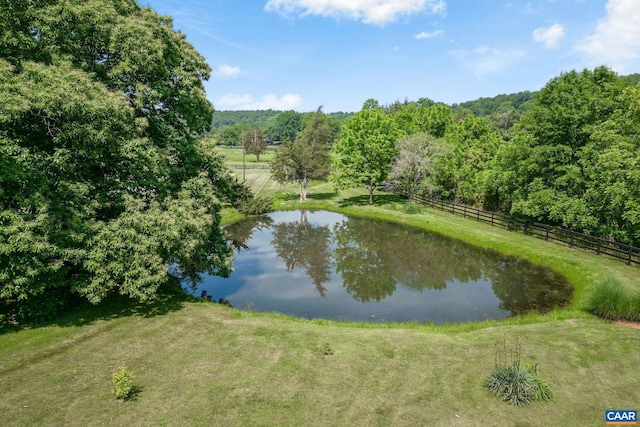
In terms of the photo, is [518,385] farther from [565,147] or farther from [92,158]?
[565,147]

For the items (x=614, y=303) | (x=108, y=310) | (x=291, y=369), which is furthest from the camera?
(x=614, y=303)

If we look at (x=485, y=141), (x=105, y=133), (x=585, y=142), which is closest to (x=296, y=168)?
(x=485, y=141)

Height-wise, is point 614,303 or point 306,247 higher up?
point 614,303

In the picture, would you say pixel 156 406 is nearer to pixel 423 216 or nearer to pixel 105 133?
pixel 105 133

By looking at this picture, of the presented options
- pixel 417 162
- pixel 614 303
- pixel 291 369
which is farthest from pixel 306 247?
pixel 614 303

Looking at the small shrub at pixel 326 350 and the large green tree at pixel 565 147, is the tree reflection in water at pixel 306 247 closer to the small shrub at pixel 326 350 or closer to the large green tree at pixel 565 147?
the small shrub at pixel 326 350

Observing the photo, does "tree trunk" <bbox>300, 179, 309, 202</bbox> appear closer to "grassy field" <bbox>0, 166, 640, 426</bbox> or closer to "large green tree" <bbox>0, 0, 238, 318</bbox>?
"large green tree" <bbox>0, 0, 238, 318</bbox>

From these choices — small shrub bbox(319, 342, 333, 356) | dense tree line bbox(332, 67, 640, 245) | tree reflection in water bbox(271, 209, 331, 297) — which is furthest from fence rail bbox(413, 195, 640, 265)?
small shrub bbox(319, 342, 333, 356)
